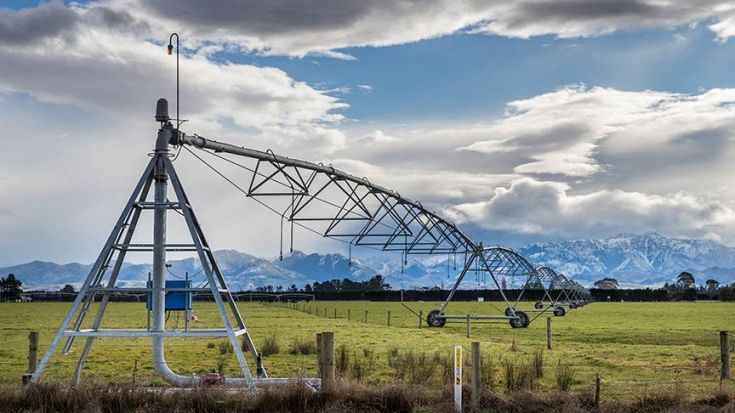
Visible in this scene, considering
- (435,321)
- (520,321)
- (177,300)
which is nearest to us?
(177,300)

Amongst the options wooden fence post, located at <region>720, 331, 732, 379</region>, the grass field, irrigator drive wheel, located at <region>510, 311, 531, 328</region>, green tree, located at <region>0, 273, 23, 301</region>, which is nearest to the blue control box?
the grass field

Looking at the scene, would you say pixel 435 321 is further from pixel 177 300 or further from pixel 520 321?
pixel 177 300

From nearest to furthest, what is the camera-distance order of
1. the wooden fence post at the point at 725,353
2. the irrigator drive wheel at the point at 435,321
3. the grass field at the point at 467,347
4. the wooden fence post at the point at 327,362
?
the wooden fence post at the point at 327,362 → the wooden fence post at the point at 725,353 → the grass field at the point at 467,347 → the irrigator drive wheel at the point at 435,321

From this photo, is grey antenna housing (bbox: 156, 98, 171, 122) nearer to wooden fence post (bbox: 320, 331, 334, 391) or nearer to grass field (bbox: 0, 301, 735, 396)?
grass field (bbox: 0, 301, 735, 396)

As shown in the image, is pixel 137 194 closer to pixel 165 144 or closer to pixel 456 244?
pixel 165 144

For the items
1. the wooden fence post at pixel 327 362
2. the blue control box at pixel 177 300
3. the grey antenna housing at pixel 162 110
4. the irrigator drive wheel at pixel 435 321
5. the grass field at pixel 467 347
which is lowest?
the grass field at pixel 467 347

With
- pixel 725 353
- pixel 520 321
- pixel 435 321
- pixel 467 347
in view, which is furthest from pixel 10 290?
pixel 725 353

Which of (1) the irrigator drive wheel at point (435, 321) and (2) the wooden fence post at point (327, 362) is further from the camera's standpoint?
(1) the irrigator drive wheel at point (435, 321)

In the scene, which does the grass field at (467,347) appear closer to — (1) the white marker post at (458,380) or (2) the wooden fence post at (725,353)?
(2) the wooden fence post at (725,353)

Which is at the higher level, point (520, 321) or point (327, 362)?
point (327, 362)

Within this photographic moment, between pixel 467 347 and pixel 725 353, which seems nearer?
pixel 725 353

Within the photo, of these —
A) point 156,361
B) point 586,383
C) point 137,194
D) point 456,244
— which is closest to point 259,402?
point 156,361

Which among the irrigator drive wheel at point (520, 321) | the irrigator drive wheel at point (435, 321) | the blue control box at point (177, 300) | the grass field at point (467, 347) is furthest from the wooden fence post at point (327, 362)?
the irrigator drive wheel at point (520, 321)

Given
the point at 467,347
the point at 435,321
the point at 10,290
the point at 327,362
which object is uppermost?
the point at 10,290
